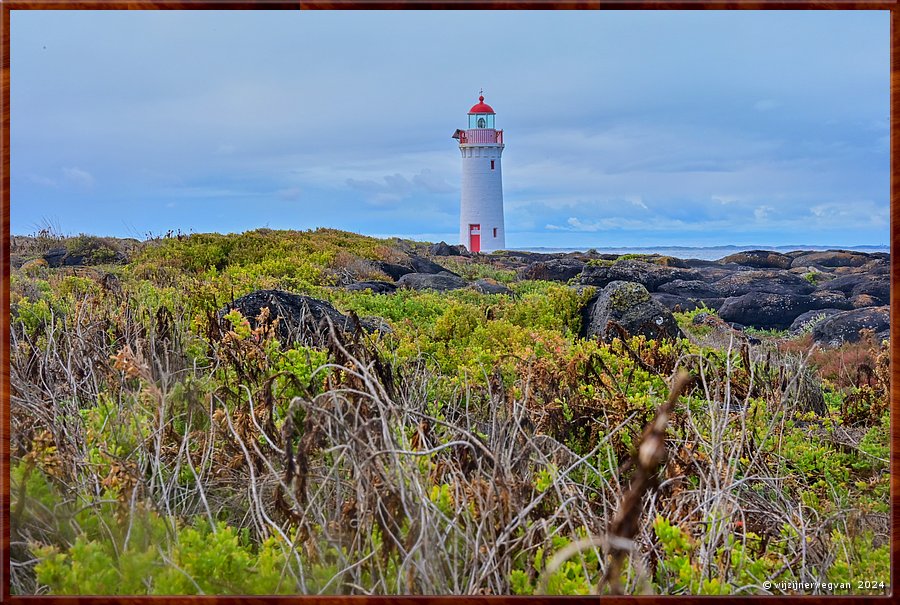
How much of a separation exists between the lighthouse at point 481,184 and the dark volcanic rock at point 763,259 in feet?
42.5

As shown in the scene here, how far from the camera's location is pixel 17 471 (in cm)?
332

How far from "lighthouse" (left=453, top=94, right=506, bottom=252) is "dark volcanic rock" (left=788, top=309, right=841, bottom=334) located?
16033 millimetres

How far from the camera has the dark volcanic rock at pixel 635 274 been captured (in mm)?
11539

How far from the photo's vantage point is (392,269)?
13.1 metres

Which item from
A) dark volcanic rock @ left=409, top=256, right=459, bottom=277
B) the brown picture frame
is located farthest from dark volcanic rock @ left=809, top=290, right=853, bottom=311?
the brown picture frame

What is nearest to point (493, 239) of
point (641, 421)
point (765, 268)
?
point (765, 268)

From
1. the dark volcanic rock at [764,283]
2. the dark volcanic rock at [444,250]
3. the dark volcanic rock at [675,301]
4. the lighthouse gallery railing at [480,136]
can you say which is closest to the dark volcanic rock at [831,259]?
the dark volcanic rock at [764,283]

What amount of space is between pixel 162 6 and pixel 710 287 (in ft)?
32.5

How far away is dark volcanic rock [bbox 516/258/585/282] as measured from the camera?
14000mm

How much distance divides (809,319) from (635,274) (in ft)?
9.55

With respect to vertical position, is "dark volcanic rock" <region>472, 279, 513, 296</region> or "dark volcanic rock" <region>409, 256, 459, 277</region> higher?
"dark volcanic rock" <region>409, 256, 459, 277</region>

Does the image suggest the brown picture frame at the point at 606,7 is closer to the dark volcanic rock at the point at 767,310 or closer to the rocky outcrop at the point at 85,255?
the dark volcanic rock at the point at 767,310

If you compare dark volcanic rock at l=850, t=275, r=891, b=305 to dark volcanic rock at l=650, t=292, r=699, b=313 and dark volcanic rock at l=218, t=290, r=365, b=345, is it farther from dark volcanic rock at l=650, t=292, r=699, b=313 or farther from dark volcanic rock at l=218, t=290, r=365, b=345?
dark volcanic rock at l=218, t=290, r=365, b=345

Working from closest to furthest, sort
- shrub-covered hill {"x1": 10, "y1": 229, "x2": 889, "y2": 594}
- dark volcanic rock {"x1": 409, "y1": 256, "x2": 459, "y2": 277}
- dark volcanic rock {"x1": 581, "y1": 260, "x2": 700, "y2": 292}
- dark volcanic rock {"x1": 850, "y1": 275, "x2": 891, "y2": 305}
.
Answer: shrub-covered hill {"x1": 10, "y1": 229, "x2": 889, "y2": 594} → dark volcanic rock {"x1": 850, "y1": 275, "x2": 891, "y2": 305} → dark volcanic rock {"x1": 581, "y1": 260, "x2": 700, "y2": 292} → dark volcanic rock {"x1": 409, "y1": 256, "x2": 459, "y2": 277}
